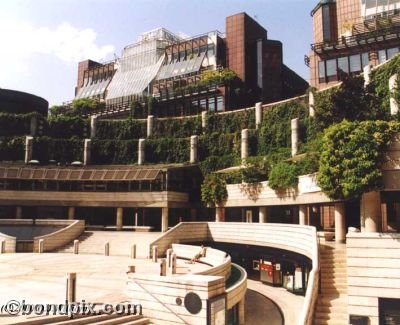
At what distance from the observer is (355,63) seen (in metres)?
55.5

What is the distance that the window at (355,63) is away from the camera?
5512cm

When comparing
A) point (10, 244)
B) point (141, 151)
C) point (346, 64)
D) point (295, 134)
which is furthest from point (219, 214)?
point (346, 64)

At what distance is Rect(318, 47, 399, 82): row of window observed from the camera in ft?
174

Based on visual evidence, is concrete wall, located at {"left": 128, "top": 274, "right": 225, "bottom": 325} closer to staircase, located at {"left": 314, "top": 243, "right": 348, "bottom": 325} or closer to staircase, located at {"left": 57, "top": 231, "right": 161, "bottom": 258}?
staircase, located at {"left": 314, "top": 243, "right": 348, "bottom": 325}

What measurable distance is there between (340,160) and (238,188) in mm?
22554

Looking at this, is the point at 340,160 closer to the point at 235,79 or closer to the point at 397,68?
the point at 397,68

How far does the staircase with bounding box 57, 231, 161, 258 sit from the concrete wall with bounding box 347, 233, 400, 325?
25.4 m

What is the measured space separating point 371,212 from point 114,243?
3068 cm

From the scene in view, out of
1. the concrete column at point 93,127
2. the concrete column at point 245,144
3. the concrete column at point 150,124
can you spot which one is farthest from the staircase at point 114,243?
the concrete column at point 93,127

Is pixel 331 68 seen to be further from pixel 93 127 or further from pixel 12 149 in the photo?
pixel 12 149

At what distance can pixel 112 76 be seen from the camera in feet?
310

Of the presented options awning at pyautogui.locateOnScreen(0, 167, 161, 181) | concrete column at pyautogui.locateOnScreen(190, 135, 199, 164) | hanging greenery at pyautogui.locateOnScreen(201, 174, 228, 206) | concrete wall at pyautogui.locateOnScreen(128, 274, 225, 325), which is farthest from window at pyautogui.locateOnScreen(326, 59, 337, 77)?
concrete wall at pyautogui.locateOnScreen(128, 274, 225, 325)

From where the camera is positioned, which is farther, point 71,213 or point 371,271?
point 71,213

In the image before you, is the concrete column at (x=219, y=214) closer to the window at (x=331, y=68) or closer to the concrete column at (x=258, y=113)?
the concrete column at (x=258, y=113)
